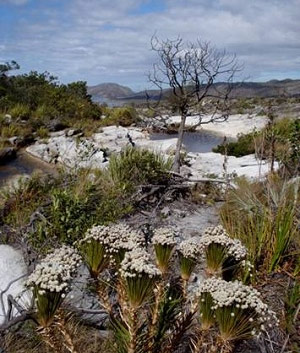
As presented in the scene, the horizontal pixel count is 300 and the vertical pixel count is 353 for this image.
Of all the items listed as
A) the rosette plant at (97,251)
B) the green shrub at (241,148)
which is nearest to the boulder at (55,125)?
the green shrub at (241,148)

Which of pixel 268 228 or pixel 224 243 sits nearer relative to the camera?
pixel 224 243

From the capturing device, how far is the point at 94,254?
235 cm

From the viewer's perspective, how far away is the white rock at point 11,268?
14.8 feet

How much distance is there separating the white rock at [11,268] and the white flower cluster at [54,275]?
2477mm

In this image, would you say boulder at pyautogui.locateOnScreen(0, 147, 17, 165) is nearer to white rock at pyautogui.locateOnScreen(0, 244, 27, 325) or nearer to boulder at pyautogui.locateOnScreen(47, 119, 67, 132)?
boulder at pyautogui.locateOnScreen(47, 119, 67, 132)

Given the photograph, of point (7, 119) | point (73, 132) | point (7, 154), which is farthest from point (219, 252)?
point (7, 119)

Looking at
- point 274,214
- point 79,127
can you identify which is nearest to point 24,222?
point 274,214

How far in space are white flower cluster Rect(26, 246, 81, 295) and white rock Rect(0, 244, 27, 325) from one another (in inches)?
97.5

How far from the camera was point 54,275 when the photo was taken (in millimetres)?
1940

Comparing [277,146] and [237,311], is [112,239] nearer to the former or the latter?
[237,311]

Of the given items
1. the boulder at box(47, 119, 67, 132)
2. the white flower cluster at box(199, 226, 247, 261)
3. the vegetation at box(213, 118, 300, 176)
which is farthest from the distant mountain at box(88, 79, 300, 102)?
the white flower cluster at box(199, 226, 247, 261)

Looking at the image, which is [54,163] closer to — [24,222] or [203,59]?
[203,59]

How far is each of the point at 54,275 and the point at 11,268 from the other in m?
3.19

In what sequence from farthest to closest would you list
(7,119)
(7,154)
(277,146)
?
1. (7,119)
2. (7,154)
3. (277,146)
